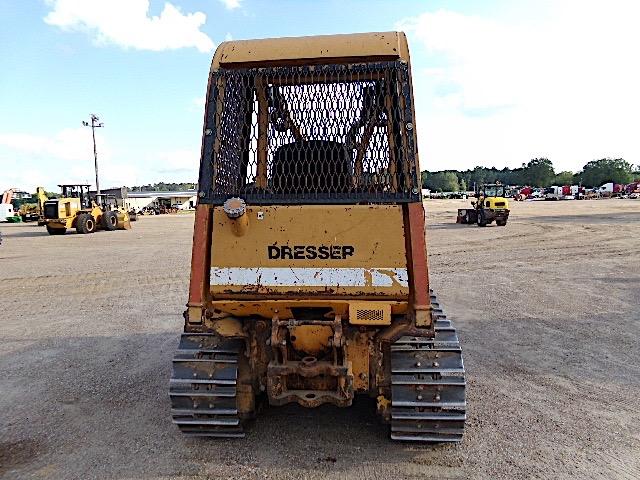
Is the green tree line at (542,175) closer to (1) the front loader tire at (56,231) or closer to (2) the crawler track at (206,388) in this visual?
(1) the front loader tire at (56,231)

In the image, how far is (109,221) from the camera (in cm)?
2725

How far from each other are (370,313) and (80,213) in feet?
87.4

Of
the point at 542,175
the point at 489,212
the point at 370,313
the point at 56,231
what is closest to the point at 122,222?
the point at 56,231

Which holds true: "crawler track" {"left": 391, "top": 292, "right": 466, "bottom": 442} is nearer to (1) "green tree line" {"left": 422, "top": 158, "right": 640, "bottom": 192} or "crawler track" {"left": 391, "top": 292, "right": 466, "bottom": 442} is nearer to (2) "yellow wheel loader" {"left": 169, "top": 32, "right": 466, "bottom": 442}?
(2) "yellow wheel loader" {"left": 169, "top": 32, "right": 466, "bottom": 442}

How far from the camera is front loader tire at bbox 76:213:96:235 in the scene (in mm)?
25516

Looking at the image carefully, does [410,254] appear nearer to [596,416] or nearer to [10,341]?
[596,416]

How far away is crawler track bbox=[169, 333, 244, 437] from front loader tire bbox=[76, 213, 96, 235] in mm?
24657

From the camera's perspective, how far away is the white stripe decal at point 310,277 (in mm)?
3287

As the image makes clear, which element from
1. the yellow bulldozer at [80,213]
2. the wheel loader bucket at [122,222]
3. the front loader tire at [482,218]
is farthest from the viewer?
the wheel loader bucket at [122,222]

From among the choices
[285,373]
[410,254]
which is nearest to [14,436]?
[285,373]

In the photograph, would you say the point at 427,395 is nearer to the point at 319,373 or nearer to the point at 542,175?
the point at 319,373

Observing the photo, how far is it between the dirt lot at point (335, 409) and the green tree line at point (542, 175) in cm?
8858

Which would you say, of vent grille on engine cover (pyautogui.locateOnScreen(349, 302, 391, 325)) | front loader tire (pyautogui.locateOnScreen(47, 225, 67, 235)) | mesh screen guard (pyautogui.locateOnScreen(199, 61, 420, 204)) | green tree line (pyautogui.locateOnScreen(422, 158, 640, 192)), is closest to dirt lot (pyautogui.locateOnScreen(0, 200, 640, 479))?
vent grille on engine cover (pyautogui.locateOnScreen(349, 302, 391, 325))

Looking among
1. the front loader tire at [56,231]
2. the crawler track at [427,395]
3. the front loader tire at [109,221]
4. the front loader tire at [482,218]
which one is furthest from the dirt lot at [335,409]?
the front loader tire at [109,221]
